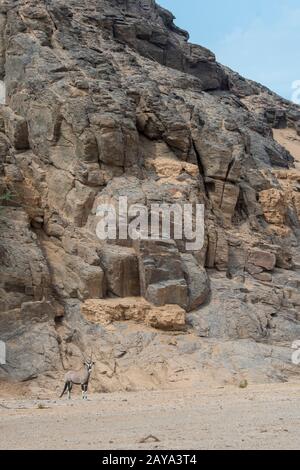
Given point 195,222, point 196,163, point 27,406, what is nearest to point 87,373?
point 27,406

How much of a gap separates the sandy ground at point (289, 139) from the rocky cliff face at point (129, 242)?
49.6ft

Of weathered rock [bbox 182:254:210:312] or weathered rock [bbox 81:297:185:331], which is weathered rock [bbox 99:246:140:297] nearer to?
weathered rock [bbox 81:297:185:331]

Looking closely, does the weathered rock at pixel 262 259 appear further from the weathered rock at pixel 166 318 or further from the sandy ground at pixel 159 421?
the sandy ground at pixel 159 421

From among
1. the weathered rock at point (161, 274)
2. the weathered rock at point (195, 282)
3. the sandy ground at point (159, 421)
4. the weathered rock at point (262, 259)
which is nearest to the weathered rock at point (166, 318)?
the weathered rock at point (161, 274)

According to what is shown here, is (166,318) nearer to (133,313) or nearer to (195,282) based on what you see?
(133,313)

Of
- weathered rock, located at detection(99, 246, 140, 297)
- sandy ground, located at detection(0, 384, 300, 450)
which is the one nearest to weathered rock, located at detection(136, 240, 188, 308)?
weathered rock, located at detection(99, 246, 140, 297)

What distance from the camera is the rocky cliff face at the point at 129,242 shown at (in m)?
18.2

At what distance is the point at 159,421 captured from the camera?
10.7 metres

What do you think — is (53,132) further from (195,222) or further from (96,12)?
(96,12)

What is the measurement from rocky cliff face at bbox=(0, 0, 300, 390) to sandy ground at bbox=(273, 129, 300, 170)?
595 inches

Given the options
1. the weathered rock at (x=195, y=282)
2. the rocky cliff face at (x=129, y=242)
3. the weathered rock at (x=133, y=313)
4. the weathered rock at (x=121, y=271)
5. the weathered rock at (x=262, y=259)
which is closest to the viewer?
the rocky cliff face at (x=129, y=242)

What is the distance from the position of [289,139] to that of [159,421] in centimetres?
4050

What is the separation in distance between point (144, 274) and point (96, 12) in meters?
17.5

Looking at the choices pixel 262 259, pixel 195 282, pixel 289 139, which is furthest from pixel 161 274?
Answer: pixel 289 139
